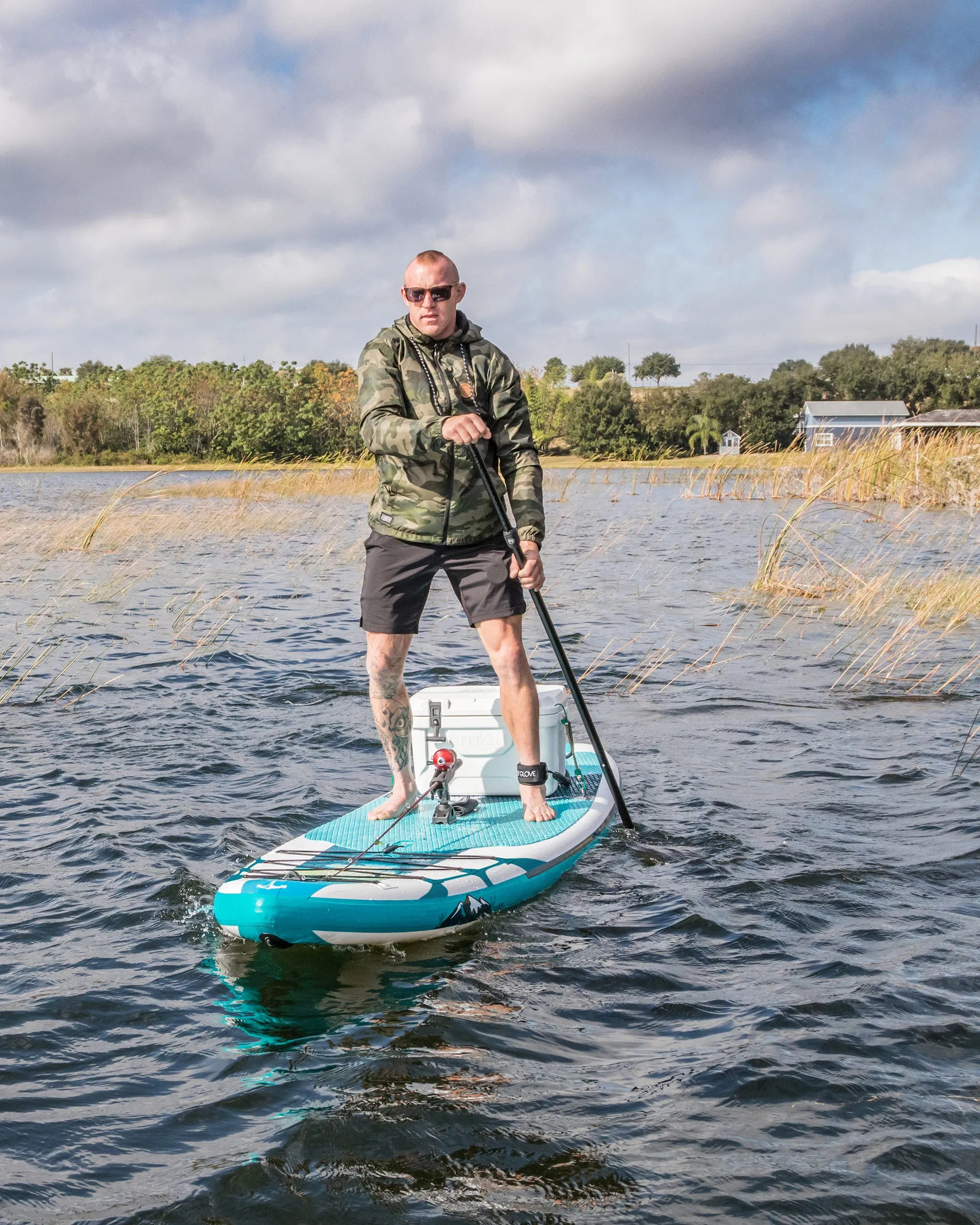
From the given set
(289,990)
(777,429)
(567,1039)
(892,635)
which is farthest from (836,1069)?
(777,429)

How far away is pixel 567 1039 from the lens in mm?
3672

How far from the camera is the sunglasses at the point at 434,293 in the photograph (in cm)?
490

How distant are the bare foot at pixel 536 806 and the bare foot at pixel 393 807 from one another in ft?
1.72

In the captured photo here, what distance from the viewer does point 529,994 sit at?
4.02 meters

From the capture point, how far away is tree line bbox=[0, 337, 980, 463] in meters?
67.4

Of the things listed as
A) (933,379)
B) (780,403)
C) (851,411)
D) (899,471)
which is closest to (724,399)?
(780,403)

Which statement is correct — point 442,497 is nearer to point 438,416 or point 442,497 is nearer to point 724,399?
point 438,416

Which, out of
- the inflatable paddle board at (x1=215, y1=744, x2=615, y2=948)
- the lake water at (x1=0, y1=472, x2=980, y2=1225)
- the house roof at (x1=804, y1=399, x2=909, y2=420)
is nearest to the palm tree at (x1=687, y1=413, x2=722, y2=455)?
the house roof at (x1=804, y1=399, x2=909, y2=420)

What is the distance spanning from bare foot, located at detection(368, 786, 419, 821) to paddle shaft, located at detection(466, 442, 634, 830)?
92cm

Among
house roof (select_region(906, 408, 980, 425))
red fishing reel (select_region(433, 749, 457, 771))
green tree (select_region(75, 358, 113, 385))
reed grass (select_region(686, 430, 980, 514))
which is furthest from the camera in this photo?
green tree (select_region(75, 358, 113, 385))

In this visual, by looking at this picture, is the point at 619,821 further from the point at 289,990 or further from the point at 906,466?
the point at 906,466

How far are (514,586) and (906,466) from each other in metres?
15.3

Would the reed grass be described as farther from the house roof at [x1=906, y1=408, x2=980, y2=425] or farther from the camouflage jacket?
the house roof at [x1=906, y1=408, x2=980, y2=425]

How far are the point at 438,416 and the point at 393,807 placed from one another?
184cm
